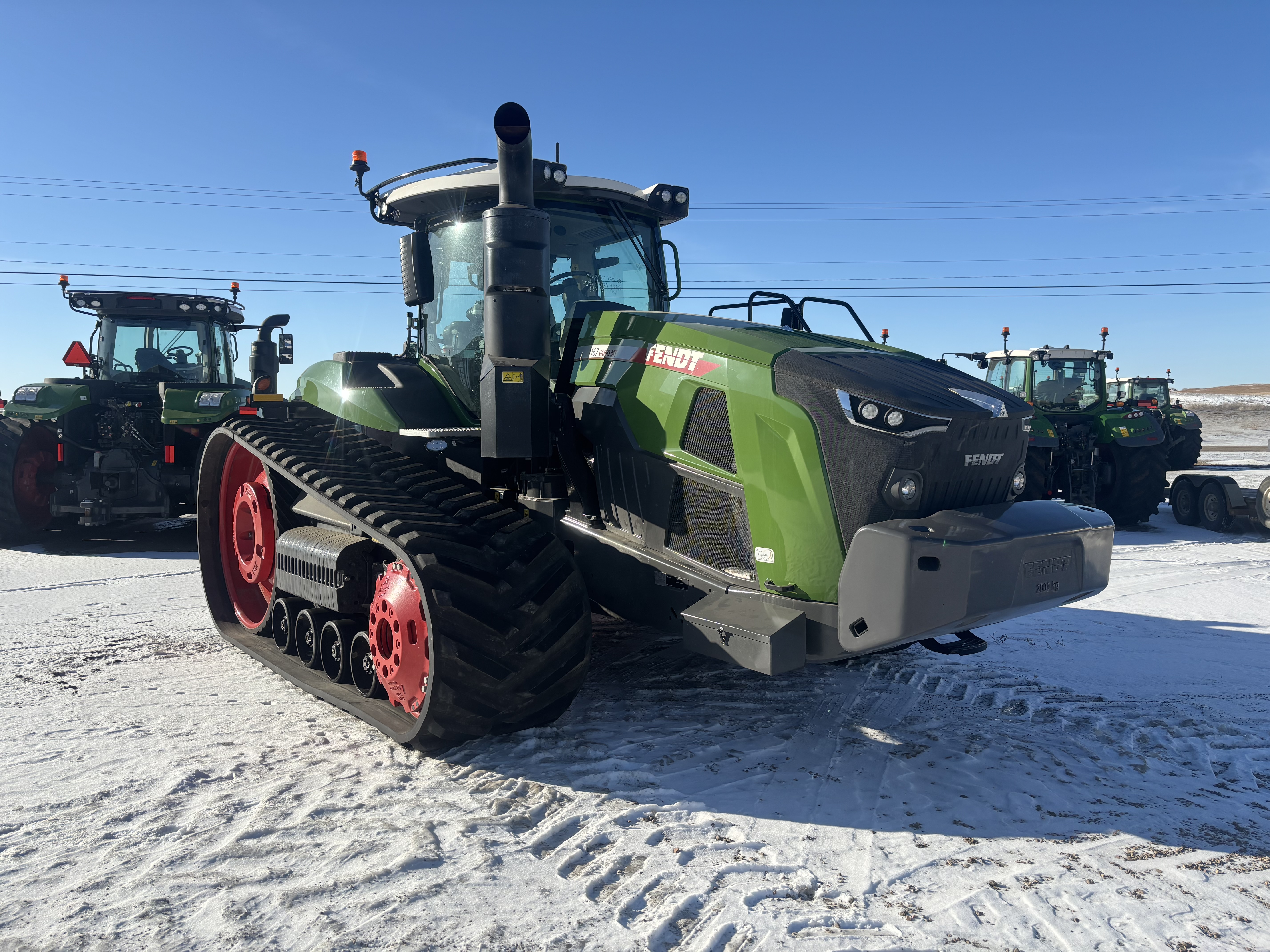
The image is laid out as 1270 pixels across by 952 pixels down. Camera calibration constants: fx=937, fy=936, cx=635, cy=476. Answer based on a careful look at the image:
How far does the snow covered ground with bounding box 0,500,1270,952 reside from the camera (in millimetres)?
2658

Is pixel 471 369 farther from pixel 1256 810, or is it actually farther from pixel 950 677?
pixel 1256 810

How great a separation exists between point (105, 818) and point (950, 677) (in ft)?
13.3

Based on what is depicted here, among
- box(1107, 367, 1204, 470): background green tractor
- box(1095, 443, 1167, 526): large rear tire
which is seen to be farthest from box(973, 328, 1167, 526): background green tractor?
box(1107, 367, 1204, 470): background green tractor

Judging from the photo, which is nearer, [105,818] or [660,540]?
[105,818]

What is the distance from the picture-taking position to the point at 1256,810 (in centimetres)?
345

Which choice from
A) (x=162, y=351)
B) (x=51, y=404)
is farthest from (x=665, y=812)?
(x=162, y=351)

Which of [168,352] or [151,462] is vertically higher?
[168,352]

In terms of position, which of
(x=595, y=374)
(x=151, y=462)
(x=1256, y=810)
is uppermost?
(x=595, y=374)

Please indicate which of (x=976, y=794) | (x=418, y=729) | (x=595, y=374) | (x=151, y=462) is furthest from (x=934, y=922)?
(x=151, y=462)

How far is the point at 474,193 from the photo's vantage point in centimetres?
464

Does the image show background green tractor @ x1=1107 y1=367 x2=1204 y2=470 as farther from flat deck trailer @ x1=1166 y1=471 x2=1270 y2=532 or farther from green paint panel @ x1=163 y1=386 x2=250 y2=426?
green paint panel @ x1=163 y1=386 x2=250 y2=426

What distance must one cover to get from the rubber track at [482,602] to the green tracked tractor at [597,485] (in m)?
0.01

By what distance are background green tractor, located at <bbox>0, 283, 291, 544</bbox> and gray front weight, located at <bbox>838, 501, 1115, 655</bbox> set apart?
9123 mm

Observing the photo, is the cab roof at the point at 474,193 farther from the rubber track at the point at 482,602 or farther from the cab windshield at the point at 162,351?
the cab windshield at the point at 162,351
